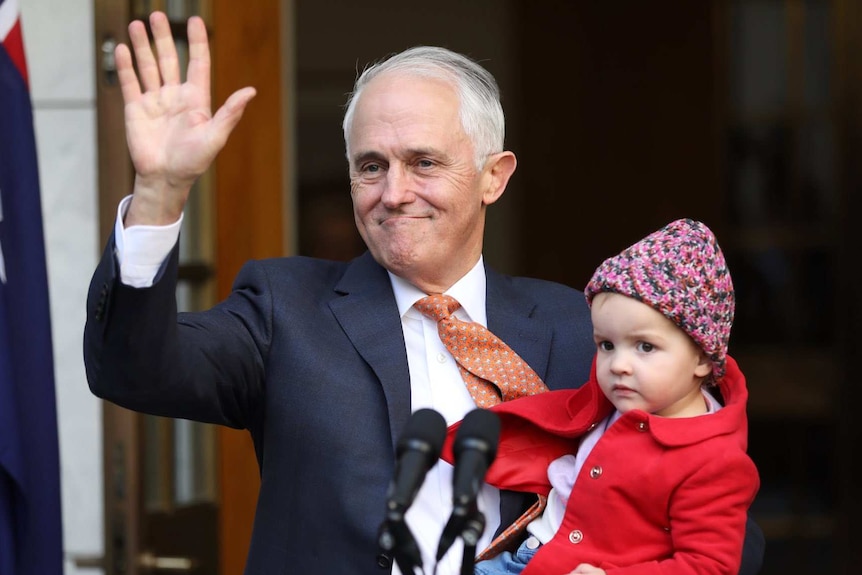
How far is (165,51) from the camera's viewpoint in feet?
6.08

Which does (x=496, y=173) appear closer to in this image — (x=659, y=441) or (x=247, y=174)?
(x=659, y=441)

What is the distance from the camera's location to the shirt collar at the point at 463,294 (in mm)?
2352

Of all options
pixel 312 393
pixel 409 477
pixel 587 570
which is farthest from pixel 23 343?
pixel 409 477

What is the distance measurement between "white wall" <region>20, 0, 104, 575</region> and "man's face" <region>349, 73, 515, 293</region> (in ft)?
4.66

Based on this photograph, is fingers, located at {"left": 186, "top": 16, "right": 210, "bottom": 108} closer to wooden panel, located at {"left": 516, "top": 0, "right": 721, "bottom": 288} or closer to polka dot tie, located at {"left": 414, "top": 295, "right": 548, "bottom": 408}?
polka dot tie, located at {"left": 414, "top": 295, "right": 548, "bottom": 408}

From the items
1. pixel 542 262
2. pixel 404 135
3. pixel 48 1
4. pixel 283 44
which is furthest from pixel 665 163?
pixel 404 135

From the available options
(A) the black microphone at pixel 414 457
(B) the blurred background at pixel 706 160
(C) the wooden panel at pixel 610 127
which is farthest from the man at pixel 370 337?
(C) the wooden panel at pixel 610 127

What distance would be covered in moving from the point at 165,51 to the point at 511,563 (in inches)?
39.9

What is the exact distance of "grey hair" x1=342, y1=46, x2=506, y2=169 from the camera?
2.32m

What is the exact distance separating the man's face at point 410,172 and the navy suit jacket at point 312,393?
4.8 inches

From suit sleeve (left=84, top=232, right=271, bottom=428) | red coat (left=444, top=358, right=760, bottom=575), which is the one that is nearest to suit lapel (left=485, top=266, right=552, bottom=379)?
red coat (left=444, top=358, right=760, bottom=575)

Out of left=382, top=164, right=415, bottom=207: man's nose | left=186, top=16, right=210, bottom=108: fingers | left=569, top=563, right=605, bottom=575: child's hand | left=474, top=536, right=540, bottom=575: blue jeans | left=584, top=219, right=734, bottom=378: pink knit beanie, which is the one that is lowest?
left=474, top=536, right=540, bottom=575: blue jeans

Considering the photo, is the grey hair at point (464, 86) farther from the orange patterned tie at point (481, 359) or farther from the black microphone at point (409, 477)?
the black microphone at point (409, 477)

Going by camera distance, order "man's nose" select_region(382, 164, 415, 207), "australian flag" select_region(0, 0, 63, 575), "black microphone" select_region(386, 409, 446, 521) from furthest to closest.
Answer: "australian flag" select_region(0, 0, 63, 575), "man's nose" select_region(382, 164, 415, 207), "black microphone" select_region(386, 409, 446, 521)
